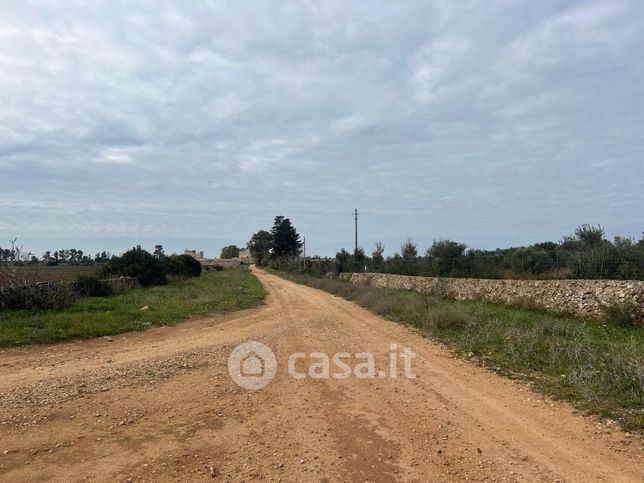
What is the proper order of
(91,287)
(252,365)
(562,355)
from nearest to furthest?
(252,365), (562,355), (91,287)

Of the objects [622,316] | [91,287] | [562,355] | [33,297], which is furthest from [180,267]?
[562,355]

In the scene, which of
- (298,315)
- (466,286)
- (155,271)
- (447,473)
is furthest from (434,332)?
(155,271)

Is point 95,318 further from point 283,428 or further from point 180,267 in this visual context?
point 180,267

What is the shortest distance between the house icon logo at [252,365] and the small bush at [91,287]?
10858 mm

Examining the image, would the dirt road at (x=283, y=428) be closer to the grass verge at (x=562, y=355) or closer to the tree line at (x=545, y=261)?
the grass verge at (x=562, y=355)

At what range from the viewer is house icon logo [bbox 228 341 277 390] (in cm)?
690

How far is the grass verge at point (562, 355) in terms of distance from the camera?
5988 mm

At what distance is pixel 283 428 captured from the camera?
502 cm

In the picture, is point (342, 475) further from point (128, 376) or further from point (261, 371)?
point (128, 376)

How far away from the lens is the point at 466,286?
77.4ft

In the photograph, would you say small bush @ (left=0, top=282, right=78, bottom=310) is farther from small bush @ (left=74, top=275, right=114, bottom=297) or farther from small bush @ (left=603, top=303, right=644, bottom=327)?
small bush @ (left=603, top=303, right=644, bottom=327)

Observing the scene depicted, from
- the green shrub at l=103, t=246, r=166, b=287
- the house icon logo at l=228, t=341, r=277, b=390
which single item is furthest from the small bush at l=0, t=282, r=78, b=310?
the green shrub at l=103, t=246, r=166, b=287

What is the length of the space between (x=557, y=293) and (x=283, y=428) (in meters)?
14.9

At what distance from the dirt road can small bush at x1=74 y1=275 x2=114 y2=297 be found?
10.2 meters
